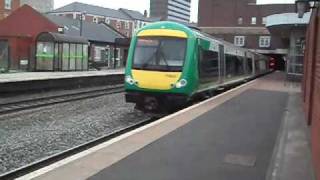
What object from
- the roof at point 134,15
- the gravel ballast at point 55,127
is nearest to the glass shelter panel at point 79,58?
the gravel ballast at point 55,127

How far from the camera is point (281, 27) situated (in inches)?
2012

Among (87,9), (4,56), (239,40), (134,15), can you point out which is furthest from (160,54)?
(134,15)

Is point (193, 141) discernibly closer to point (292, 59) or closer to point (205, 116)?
point (205, 116)

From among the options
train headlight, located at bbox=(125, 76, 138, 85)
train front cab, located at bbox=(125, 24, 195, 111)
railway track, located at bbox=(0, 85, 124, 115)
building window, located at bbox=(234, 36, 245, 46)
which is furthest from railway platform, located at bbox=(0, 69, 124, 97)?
building window, located at bbox=(234, 36, 245, 46)

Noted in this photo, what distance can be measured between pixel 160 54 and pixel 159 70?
1.89 ft

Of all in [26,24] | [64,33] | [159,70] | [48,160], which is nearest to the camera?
[48,160]

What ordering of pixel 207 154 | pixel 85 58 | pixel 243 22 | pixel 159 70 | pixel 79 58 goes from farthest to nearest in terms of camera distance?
pixel 243 22, pixel 85 58, pixel 79 58, pixel 159 70, pixel 207 154

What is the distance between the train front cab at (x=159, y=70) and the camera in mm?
18172

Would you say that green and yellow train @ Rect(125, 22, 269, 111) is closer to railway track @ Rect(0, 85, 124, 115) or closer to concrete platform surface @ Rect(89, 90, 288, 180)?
concrete platform surface @ Rect(89, 90, 288, 180)

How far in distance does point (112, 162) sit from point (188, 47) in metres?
10.1

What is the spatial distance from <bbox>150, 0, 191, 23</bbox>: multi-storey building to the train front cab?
120 meters

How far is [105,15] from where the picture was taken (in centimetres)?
11444

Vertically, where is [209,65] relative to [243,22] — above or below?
below

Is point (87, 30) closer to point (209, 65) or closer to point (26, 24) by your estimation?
point (26, 24)
